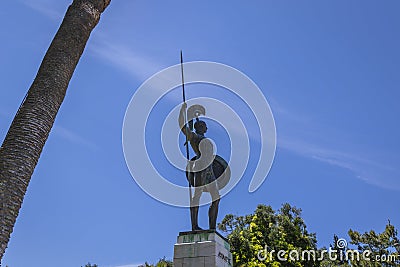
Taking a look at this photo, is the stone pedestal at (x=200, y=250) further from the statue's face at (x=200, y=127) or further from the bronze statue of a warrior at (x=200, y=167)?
the statue's face at (x=200, y=127)

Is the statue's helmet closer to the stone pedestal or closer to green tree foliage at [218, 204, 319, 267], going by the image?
the stone pedestal

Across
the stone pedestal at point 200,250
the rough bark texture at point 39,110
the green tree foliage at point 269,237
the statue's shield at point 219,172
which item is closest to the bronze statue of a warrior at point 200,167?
the statue's shield at point 219,172

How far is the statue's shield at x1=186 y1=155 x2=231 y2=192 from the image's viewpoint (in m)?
9.80

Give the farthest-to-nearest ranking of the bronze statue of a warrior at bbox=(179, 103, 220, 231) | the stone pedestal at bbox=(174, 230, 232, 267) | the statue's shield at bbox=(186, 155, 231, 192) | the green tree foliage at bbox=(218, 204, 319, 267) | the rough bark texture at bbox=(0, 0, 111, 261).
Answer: the green tree foliage at bbox=(218, 204, 319, 267) → the statue's shield at bbox=(186, 155, 231, 192) → the bronze statue of a warrior at bbox=(179, 103, 220, 231) → the stone pedestal at bbox=(174, 230, 232, 267) → the rough bark texture at bbox=(0, 0, 111, 261)

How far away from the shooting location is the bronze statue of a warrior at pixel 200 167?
951 cm

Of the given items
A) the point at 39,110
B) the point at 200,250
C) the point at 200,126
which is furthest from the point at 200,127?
the point at 39,110

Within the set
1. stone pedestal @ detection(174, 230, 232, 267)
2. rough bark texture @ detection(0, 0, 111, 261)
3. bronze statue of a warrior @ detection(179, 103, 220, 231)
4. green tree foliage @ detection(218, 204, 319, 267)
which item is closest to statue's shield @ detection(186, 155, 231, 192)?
bronze statue of a warrior @ detection(179, 103, 220, 231)

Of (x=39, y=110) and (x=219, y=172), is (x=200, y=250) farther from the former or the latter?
(x=39, y=110)

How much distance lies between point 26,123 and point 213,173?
421 centimetres

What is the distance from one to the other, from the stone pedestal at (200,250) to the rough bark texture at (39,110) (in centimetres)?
343

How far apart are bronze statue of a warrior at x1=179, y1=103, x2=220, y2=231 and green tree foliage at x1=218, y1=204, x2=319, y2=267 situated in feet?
60.1

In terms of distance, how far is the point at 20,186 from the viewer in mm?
7379

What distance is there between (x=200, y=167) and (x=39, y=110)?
3.72m

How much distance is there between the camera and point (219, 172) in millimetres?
9898
